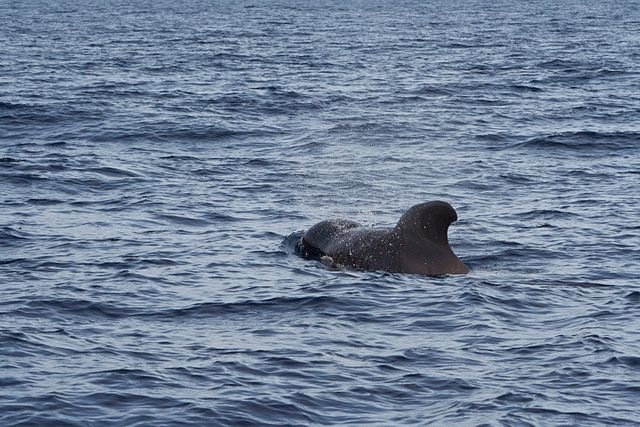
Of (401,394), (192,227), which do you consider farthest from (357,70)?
(401,394)

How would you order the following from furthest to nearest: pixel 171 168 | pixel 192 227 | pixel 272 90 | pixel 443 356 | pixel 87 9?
pixel 87 9
pixel 272 90
pixel 171 168
pixel 192 227
pixel 443 356

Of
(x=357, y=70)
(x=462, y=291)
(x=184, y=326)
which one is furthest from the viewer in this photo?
(x=357, y=70)

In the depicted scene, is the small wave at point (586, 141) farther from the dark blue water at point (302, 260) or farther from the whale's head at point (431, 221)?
the whale's head at point (431, 221)

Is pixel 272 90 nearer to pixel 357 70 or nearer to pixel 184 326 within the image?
pixel 357 70

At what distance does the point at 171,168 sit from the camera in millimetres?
30766

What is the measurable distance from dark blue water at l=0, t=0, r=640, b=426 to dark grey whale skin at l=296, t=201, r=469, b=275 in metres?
0.36

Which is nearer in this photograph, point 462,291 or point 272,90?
point 462,291

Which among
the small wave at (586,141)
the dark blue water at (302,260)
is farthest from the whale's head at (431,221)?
the small wave at (586,141)

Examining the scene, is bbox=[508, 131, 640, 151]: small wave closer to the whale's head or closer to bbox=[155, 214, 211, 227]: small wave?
bbox=[155, 214, 211, 227]: small wave

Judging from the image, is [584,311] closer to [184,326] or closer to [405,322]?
[405,322]

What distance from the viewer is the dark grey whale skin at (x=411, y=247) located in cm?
1995

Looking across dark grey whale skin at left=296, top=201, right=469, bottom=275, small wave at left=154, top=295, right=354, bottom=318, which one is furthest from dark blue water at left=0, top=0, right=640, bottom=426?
dark grey whale skin at left=296, top=201, right=469, bottom=275

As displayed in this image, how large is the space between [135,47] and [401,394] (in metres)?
58.2

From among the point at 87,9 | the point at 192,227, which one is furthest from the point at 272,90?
the point at 87,9
